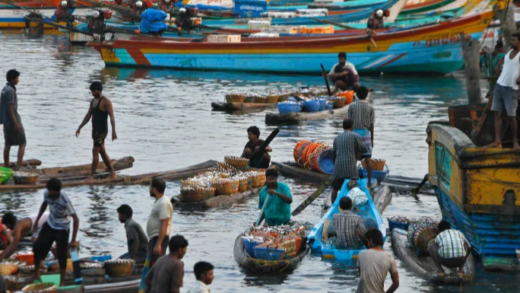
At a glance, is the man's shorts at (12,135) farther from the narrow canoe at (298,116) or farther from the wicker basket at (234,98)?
the wicker basket at (234,98)

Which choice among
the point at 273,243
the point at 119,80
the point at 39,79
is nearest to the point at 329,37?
the point at 119,80

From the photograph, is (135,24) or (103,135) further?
(135,24)

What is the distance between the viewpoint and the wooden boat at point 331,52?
36.7 m

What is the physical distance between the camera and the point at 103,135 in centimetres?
1677

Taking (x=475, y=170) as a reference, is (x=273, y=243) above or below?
below

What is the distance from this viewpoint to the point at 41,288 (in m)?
10.1

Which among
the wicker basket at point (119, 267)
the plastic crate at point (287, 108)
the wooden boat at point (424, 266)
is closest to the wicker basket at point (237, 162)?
the wooden boat at point (424, 266)

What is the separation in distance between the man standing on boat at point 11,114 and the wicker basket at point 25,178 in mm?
973

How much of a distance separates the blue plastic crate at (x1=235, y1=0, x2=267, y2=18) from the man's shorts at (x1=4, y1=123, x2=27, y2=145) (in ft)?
112

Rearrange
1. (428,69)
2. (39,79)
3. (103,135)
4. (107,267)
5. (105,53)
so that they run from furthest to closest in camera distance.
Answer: (105,53) < (428,69) < (39,79) < (103,135) < (107,267)

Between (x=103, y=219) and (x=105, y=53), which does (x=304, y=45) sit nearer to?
(x=105, y=53)

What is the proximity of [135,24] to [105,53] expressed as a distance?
23.4 feet

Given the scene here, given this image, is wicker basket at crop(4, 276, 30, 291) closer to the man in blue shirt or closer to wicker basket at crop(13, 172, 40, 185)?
the man in blue shirt

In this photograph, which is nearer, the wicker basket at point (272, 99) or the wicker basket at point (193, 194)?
the wicker basket at point (193, 194)
